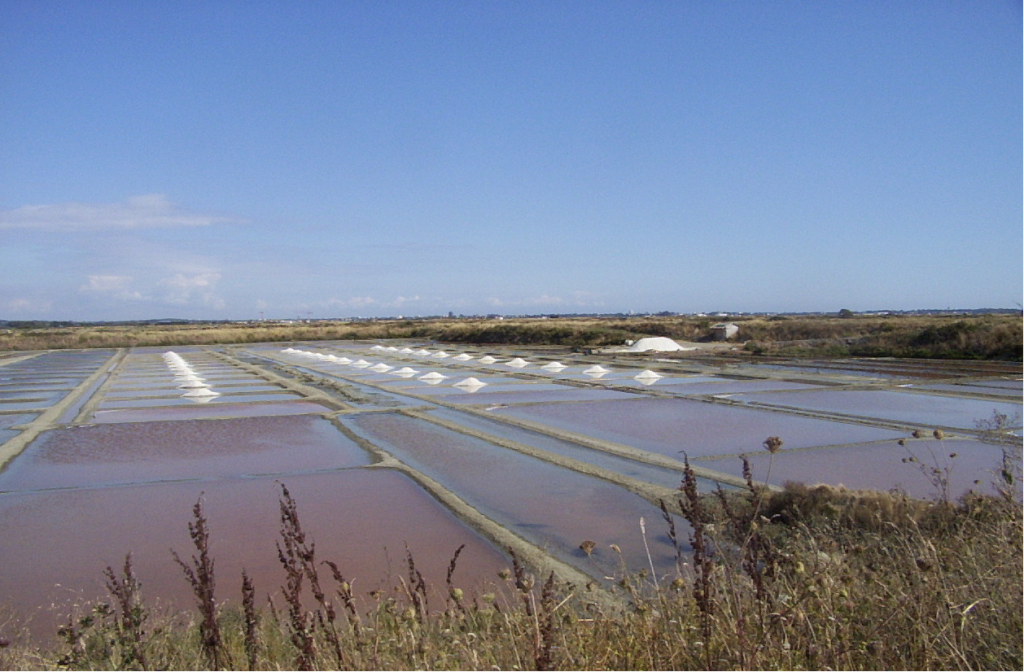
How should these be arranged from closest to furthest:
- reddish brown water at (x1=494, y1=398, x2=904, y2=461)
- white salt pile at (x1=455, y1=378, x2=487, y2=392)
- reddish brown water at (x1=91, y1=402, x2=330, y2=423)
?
reddish brown water at (x1=494, y1=398, x2=904, y2=461) < reddish brown water at (x1=91, y1=402, x2=330, y2=423) < white salt pile at (x1=455, y1=378, x2=487, y2=392)

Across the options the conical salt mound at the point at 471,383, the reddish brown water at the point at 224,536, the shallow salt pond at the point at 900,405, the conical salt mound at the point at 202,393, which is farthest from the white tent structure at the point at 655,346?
the reddish brown water at the point at 224,536

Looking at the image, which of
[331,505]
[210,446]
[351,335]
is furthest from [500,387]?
[351,335]

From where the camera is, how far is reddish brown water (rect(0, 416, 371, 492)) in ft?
29.7

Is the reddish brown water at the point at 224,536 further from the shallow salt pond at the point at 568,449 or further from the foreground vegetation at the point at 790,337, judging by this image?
the foreground vegetation at the point at 790,337

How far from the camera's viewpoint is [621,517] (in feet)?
21.7

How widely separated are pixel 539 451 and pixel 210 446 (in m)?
4.85

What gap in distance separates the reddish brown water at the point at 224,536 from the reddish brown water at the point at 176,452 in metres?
0.73

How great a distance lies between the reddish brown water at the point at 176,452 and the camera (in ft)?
29.7

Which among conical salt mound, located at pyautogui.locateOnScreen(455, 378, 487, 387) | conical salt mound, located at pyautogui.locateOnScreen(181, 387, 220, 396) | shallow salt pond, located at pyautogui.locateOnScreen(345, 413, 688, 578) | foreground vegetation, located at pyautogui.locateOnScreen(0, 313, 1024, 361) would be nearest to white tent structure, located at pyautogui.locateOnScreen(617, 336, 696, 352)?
foreground vegetation, located at pyautogui.locateOnScreen(0, 313, 1024, 361)

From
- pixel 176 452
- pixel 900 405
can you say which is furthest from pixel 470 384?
pixel 900 405

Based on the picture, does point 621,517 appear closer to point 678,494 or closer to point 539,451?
point 678,494

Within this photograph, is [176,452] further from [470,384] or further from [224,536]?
[470,384]

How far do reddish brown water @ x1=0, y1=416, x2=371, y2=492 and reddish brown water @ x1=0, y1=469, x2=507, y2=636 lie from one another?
73cm

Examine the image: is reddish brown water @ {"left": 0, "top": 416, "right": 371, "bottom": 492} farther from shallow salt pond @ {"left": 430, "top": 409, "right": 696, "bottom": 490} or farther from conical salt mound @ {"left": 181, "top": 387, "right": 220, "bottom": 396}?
conical salt mound @ {"left": 181, "top": 387, "right": 220, "bottom": 396}
